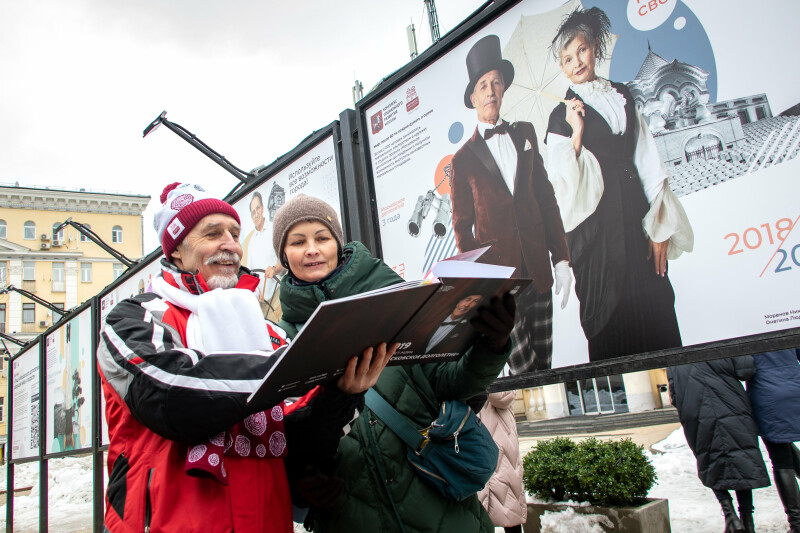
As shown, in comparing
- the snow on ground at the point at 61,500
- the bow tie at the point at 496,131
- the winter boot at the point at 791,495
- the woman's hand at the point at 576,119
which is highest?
the bow tie at the point at 496,131

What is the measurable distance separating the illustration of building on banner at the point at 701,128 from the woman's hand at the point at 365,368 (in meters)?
1.16

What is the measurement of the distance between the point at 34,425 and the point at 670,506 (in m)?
9.19

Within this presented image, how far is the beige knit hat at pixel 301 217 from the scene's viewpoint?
7.11 ft

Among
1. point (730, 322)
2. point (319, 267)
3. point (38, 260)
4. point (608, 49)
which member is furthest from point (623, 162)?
point (38, 260)

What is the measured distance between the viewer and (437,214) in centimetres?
276

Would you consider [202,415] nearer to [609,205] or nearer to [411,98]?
[609,205]

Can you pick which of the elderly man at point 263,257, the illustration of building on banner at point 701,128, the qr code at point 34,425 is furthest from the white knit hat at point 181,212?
the qr code at point 34,425

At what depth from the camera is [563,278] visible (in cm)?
222

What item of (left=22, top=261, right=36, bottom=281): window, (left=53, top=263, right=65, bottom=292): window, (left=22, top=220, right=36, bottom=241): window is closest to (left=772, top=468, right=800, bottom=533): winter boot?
(left=53, top=263, right=65, bottom=292): window

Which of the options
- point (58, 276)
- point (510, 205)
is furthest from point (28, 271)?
point (510, 205)

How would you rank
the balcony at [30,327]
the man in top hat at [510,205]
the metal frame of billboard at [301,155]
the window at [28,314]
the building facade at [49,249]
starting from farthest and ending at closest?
the window at [28,314]
the balcony at [30,327]
the building facade at [49,249]
the metal frame of billboard at [301,155]
the man in top hat at [510,205]

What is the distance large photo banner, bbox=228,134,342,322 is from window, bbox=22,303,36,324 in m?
44.1

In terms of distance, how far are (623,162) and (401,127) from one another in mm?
1308

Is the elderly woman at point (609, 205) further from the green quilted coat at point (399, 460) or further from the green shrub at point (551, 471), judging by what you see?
the green shrub at point (551, 471)
